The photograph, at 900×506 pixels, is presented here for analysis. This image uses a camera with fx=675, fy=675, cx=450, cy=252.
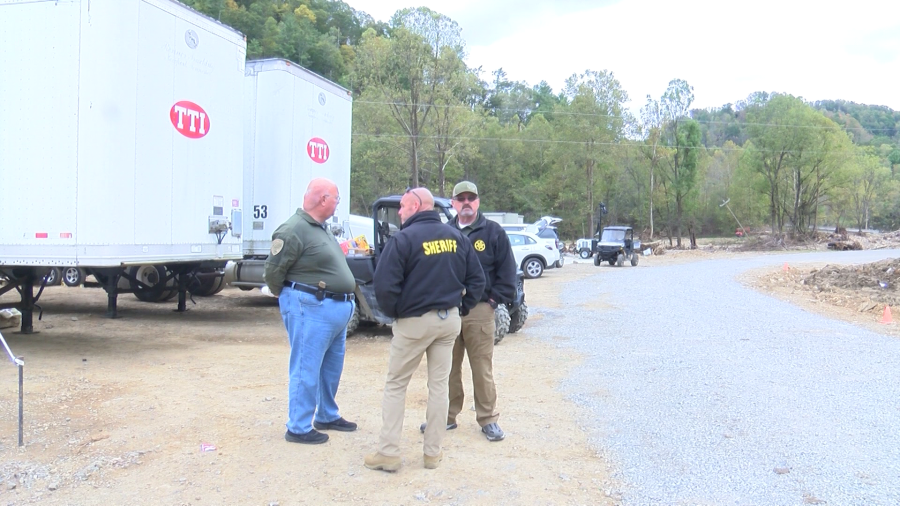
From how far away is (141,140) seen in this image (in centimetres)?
820

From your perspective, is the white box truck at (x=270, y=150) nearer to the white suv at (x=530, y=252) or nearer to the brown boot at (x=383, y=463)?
the brown boot at (x=383, y=463)

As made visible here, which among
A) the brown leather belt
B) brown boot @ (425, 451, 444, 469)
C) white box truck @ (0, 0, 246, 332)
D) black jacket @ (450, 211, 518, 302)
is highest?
white box truck @ (0, 0, 246, 332)

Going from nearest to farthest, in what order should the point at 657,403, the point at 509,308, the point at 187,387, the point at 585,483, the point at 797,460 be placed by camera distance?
the point at 585,483, the point at 797,460, the point at 657,403, the point at 187,387, the point at 509,308

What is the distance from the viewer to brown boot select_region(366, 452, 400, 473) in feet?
14.3

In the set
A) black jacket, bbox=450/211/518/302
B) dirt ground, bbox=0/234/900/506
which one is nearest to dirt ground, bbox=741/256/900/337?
dirt ground, bbox=0/234/900/506

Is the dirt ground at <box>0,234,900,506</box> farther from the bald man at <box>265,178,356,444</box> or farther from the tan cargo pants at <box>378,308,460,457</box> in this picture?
the bald man at <box>265,178,356,444</box>

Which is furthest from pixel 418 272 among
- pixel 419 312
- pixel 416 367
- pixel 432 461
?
A: pixel 432 461

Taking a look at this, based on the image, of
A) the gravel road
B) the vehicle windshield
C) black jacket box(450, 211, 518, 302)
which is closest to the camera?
the gravel road

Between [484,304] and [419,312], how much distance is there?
2.65ft

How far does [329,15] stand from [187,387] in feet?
317

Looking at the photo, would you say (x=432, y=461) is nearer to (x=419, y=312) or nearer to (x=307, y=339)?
(x=419, y=312)

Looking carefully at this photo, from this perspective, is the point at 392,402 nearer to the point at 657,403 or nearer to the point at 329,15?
the point at 657,403

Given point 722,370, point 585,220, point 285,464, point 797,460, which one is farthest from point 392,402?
point 585,220

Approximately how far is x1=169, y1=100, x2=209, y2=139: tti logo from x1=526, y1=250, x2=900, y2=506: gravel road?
5734mm
